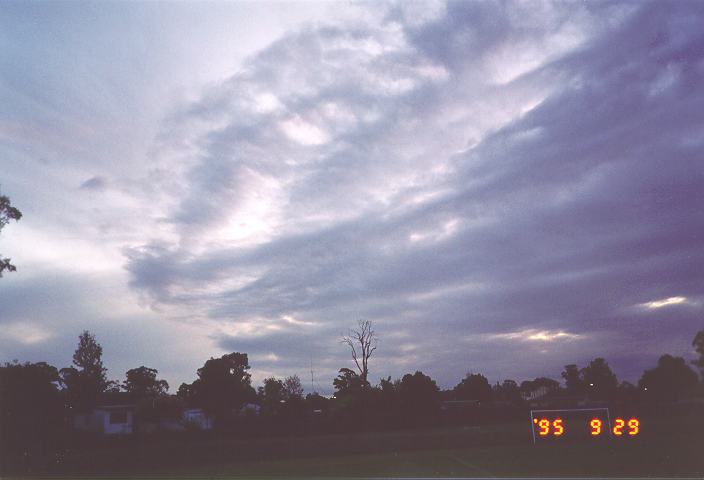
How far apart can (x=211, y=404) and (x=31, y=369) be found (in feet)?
158

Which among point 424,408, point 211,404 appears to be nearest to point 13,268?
point 424,408

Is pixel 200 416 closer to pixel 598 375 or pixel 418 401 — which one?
pixel 418 401

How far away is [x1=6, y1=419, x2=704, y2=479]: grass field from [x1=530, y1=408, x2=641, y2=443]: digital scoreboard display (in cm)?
167

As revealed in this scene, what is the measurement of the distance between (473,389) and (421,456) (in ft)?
317

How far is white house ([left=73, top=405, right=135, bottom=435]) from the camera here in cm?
7025

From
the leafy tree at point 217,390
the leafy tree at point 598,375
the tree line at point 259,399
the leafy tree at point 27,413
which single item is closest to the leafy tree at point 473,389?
the tree line at point 259,399

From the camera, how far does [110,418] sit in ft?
233

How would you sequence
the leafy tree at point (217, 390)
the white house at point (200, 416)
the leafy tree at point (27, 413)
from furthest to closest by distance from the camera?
the leafy tree at point (217, 390) → the white house at point (200, 416) → the leafy tree at point (27, 413)

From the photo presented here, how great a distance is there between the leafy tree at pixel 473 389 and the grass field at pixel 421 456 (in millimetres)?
73902

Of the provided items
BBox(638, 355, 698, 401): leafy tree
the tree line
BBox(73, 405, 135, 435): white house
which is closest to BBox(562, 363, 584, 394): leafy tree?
the tree line

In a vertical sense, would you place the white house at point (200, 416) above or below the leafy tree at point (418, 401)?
below

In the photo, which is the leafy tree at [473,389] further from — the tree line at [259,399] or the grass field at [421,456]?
the grass field at [421,456]

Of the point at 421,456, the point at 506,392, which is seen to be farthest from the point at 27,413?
the point at 506,392

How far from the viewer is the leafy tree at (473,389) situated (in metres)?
127
